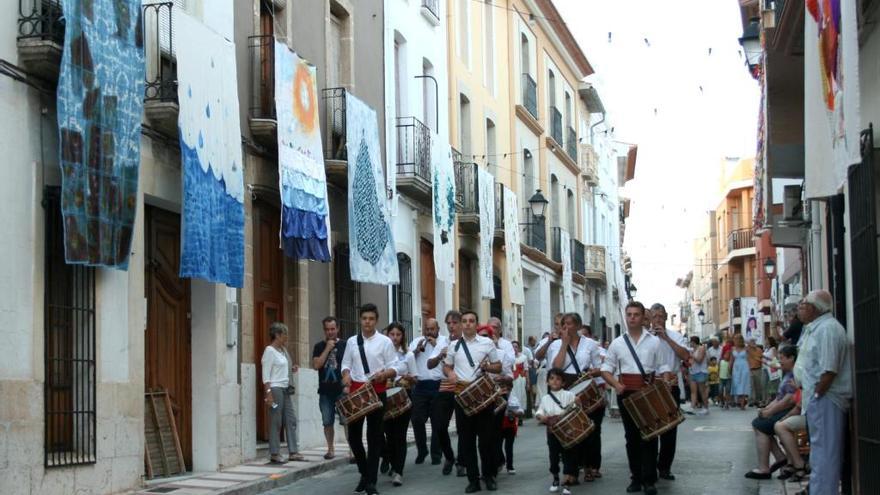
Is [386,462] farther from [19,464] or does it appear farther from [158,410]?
[19,464]

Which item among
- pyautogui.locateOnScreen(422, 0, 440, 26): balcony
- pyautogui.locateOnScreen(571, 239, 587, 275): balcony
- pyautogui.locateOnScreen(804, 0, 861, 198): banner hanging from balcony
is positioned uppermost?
pyautogui.locateOnScreen(422, 0, 440, 26): balcony

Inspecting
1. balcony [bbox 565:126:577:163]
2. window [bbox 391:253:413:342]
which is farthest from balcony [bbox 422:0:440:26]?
balcony [bbox 565:126:577:163]

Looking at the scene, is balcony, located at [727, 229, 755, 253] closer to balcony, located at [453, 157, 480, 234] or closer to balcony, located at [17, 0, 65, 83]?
balcony, located at [453, 157, 480, 234]

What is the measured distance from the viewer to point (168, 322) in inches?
574

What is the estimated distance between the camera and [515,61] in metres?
33.4

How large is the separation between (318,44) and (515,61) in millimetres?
14791

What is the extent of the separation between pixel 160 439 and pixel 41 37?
4981mm

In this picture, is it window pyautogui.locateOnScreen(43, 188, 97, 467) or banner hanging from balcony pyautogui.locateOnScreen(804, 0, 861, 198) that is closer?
banner hanging from balcony pyautogui.locateOnScreen(804, 0, 861, 198)

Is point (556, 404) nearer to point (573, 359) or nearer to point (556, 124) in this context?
point (573, 359)

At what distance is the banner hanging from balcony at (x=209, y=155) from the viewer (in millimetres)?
13383

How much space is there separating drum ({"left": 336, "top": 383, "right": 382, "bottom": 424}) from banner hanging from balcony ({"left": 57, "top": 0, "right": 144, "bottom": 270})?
8.33ft

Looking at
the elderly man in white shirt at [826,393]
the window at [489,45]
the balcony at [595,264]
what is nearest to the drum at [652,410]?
the elderly man in white shirt at [826,393]

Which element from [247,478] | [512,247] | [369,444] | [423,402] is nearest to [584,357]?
[369,444]

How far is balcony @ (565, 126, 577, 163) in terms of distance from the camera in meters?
41.3
